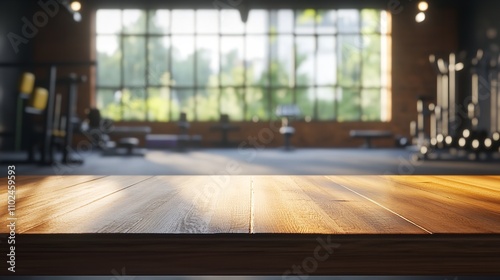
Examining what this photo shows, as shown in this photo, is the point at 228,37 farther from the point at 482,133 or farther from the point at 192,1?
the point at 482,133

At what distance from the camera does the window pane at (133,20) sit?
43.3ft

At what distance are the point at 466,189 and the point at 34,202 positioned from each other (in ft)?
4.20

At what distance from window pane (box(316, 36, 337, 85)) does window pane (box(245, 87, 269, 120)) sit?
1.53m

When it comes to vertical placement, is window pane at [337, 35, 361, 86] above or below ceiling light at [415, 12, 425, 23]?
above

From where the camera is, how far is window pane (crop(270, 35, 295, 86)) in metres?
13.2

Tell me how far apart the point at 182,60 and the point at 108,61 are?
6.60 feet

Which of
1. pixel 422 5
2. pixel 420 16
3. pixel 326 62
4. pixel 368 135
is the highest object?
pixel 326 62

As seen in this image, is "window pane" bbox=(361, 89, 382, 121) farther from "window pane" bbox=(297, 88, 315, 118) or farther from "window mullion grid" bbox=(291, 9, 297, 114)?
"window mullion grid" bbox=(291, 9, 297, 114)

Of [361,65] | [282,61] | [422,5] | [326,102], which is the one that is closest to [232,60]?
[282,61]

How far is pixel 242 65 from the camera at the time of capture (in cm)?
1322

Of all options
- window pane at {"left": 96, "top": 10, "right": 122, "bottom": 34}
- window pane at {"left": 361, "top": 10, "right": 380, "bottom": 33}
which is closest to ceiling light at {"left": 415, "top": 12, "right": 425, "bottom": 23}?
window pane at {"left": 361, "top": 10, "right": 380, "bottom": 33}

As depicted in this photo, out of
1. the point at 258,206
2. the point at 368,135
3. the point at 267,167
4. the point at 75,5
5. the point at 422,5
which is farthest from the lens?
the point at 368,135

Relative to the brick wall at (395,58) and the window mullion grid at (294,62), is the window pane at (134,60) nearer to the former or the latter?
the brick wall at (395,58)

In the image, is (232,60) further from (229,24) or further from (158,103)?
(158,103)
